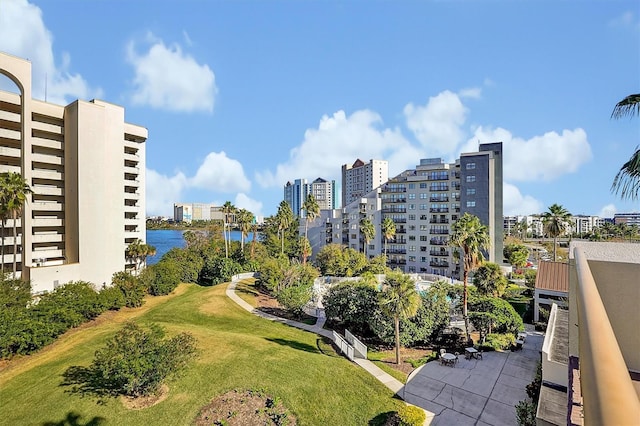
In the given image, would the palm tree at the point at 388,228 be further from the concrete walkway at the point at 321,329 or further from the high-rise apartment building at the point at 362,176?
the high-rise apartment building at the point at 362,176

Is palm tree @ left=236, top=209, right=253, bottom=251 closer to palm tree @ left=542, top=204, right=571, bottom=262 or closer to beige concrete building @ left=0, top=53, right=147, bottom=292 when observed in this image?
beige concrete building @ left=0, top=53, right=147, bottom=292

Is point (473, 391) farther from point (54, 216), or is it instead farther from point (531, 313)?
point (54, 216)

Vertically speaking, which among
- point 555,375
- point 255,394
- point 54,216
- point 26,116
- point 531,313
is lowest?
point 531,313

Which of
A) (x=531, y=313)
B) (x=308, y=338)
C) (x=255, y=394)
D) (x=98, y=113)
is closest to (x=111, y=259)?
(x=98, y=113)

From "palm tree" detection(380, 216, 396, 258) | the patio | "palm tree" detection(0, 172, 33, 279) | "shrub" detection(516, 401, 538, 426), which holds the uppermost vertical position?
"palm tree" detection(0, 172, 33, 279)

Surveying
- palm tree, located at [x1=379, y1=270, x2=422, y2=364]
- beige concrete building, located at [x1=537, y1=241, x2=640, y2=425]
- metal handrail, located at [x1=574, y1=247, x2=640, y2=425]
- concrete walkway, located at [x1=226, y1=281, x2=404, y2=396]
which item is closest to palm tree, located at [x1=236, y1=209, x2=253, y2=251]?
concrete walkway, located at [x1=226, y1=281, x2=404, y2=396]

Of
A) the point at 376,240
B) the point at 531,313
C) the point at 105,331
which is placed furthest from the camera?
the point at 376,240
